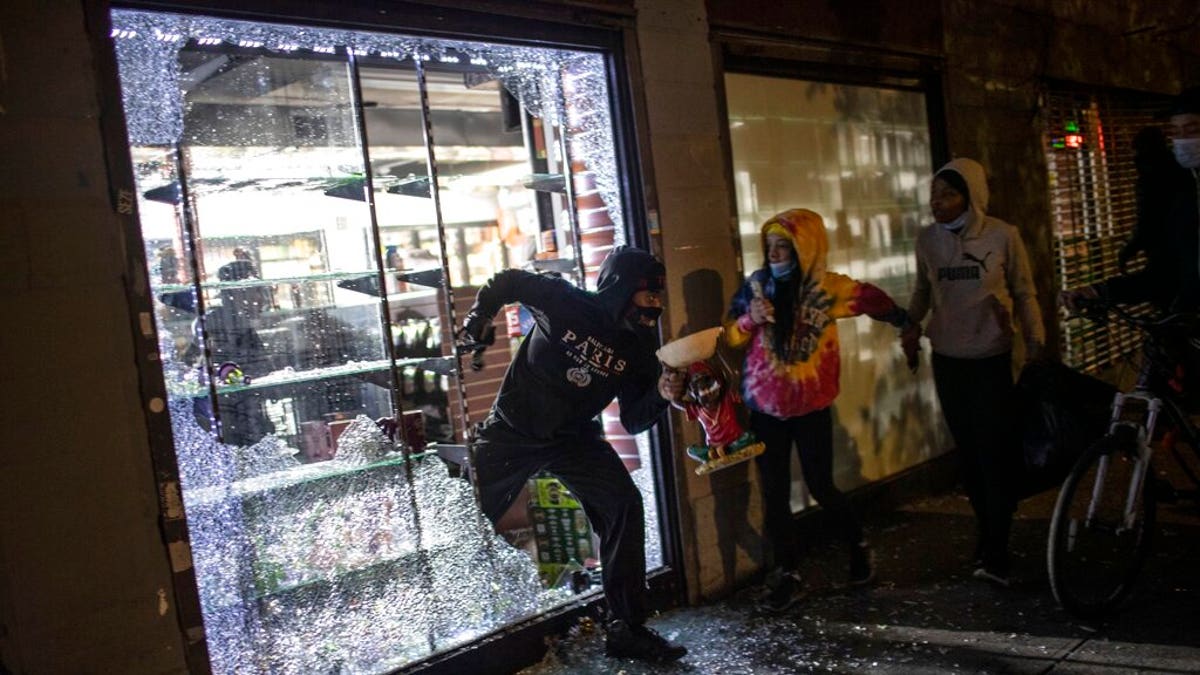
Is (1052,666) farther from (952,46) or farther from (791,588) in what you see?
(952,46)

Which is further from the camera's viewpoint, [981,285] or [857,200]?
[857,200]

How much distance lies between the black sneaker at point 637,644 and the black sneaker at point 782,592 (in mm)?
650

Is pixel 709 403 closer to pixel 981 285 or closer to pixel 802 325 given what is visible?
pixel 802 325

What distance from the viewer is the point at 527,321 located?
532cm

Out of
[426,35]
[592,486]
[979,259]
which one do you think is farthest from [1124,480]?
[426,35]

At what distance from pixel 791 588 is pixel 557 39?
2790 millimetres

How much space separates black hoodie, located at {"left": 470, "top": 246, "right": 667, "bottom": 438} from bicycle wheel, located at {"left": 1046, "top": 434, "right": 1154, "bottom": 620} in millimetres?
1875

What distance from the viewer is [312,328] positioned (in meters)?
4.30

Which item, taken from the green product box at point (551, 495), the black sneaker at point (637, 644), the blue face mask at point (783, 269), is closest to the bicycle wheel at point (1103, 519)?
the blue face mask at point (783, 269)

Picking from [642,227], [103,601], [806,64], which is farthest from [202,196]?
[806,64]

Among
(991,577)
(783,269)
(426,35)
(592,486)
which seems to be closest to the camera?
(426,35)

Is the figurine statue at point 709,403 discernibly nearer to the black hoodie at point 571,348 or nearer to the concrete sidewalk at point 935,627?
the black hoodie at point 571,348

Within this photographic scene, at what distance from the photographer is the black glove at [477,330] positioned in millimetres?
4098

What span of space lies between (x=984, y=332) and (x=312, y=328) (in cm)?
311
